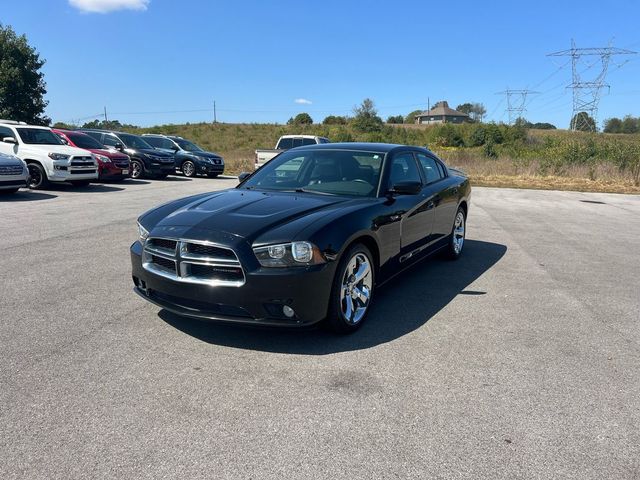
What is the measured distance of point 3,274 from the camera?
224 inches

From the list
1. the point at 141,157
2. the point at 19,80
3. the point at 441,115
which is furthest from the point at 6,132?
the point at 441,115

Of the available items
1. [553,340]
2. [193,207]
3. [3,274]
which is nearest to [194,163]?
[3,274]

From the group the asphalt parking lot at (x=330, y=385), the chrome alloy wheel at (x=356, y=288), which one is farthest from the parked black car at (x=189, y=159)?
the chrome alloy wheel at (x=356, y=288)

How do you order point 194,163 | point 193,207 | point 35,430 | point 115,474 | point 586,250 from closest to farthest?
point 115,474, point 35,430, point 193,207, point 586,250, point 194,163

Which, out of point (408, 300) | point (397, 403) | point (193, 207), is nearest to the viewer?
point (397, 403)

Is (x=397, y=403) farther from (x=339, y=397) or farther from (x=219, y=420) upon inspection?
(x=219, y=420)

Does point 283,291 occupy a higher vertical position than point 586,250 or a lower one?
higher

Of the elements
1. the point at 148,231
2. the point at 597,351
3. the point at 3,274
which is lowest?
the point at 597,351

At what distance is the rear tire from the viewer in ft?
46.2

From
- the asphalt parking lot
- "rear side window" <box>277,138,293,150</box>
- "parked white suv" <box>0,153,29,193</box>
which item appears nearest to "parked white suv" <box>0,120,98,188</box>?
"parked white suv" <box>0,153,29,193</box>

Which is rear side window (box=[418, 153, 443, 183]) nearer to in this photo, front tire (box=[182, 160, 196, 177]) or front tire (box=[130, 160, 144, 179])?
front tire (box=[130, 160, 144, 179])

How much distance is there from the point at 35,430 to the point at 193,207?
7.45 ft

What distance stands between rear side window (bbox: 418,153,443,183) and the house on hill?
126530mm

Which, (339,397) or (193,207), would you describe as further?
(193,207)
